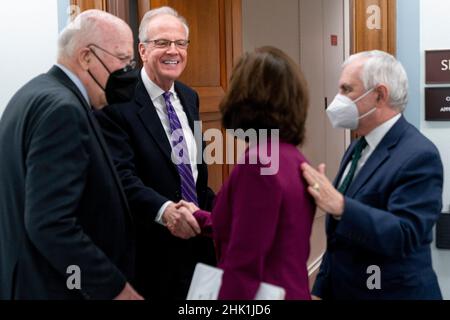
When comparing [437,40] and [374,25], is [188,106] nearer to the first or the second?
[374,25]

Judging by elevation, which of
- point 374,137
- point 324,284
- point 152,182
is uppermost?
point 374,137

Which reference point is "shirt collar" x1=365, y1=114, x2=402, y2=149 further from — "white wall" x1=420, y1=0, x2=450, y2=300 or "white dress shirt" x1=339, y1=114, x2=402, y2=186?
"white wall" x1=420, y1=0, x2=450, y2=300

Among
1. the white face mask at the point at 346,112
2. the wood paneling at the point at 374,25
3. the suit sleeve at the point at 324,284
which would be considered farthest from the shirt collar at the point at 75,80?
the wood paneling at the point at 374,25

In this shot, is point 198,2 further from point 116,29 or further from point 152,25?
point 116,29

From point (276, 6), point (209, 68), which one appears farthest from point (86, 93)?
point (276, 6)

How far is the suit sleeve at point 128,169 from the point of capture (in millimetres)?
1701

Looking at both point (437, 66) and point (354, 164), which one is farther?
point (437, 66)

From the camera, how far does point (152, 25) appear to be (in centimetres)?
191

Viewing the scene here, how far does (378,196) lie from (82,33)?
938 millimetres

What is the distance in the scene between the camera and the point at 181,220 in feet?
5.41

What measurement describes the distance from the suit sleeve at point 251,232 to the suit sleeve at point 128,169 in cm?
66

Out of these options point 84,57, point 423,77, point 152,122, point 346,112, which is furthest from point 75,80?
point 423,77

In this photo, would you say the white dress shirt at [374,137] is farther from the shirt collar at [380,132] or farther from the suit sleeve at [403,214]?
the suit sleeve at [403,214]
